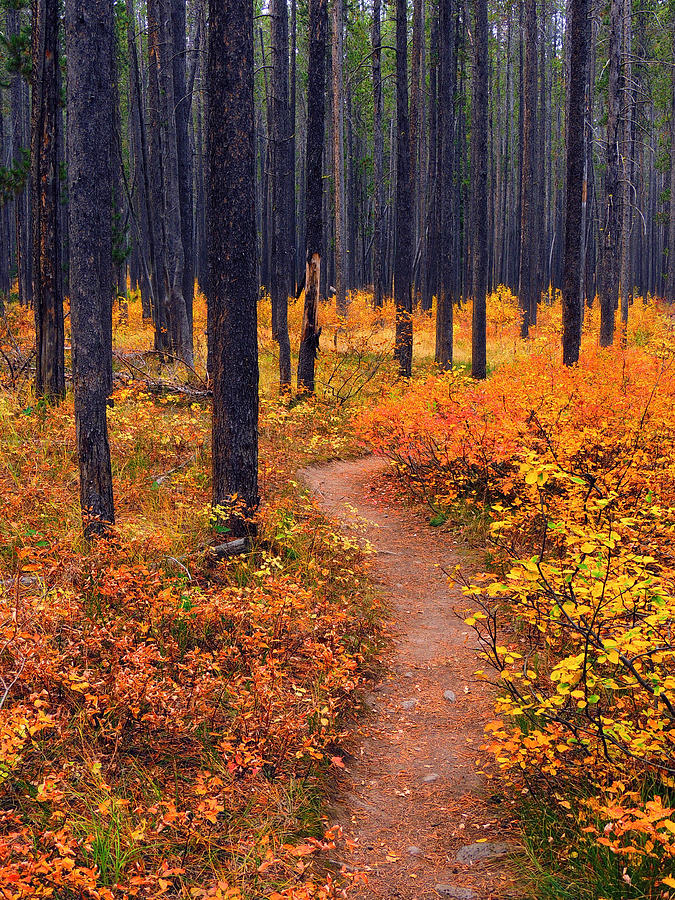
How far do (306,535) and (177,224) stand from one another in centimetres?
896

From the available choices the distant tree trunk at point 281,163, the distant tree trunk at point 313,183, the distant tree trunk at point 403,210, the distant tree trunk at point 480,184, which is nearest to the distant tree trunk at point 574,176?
the distant tree trunk at point 480,184

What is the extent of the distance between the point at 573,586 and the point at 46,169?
7.93 meters

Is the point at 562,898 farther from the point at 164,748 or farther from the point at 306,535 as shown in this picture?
the point at 306,535

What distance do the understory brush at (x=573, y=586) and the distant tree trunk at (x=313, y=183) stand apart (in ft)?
10.0

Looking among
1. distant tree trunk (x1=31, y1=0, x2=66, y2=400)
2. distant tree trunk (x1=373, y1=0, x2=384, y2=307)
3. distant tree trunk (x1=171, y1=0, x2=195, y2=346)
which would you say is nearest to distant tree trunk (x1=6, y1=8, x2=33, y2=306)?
distant tree trunk (x1=171, y1=0, x2=195, y2=346)

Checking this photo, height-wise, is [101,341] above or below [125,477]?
above

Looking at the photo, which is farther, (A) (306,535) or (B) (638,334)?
(B) (638,334)

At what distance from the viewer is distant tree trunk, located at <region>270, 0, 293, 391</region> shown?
1299 centimetres

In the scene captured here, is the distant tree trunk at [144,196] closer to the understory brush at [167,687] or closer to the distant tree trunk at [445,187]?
the distant tree trunk at [445,187]

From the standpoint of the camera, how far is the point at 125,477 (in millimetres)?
7285

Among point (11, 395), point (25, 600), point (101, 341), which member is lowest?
point (25, 600)

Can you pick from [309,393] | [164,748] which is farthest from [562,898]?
[309,393]

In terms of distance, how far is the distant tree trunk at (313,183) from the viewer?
39.1ft

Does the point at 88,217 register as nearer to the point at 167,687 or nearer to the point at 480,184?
the point at 167,687
